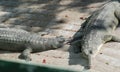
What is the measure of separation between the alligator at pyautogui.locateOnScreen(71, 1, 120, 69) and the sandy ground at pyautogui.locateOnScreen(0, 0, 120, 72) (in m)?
0.11

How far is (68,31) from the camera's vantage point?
654cm

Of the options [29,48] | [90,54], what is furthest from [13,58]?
[90,54]

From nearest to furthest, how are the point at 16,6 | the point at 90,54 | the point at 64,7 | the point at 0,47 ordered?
the point at 90,54, the point at 0,47, the point at 64,7, the point at 16,6

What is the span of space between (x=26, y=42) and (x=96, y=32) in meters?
1.35

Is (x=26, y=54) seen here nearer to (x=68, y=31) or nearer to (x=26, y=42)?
(x=26, y=42)

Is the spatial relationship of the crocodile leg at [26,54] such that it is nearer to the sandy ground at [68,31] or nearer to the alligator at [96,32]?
the sandy ground at [68,31]

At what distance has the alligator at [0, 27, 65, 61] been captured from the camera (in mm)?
5973

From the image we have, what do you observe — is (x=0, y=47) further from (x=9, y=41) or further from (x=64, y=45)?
(x=64, y=45)

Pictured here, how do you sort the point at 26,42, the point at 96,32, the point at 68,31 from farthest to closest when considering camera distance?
1. the point at 68,31
2. the point at 26,42
3. the point at 96,32

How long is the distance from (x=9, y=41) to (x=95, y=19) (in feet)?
5.76

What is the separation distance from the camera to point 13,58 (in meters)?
5.90

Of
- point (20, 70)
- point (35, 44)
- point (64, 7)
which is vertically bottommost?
point (20, 70)

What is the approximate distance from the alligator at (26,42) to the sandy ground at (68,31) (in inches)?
4.2

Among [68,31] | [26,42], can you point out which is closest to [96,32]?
[68,31]
